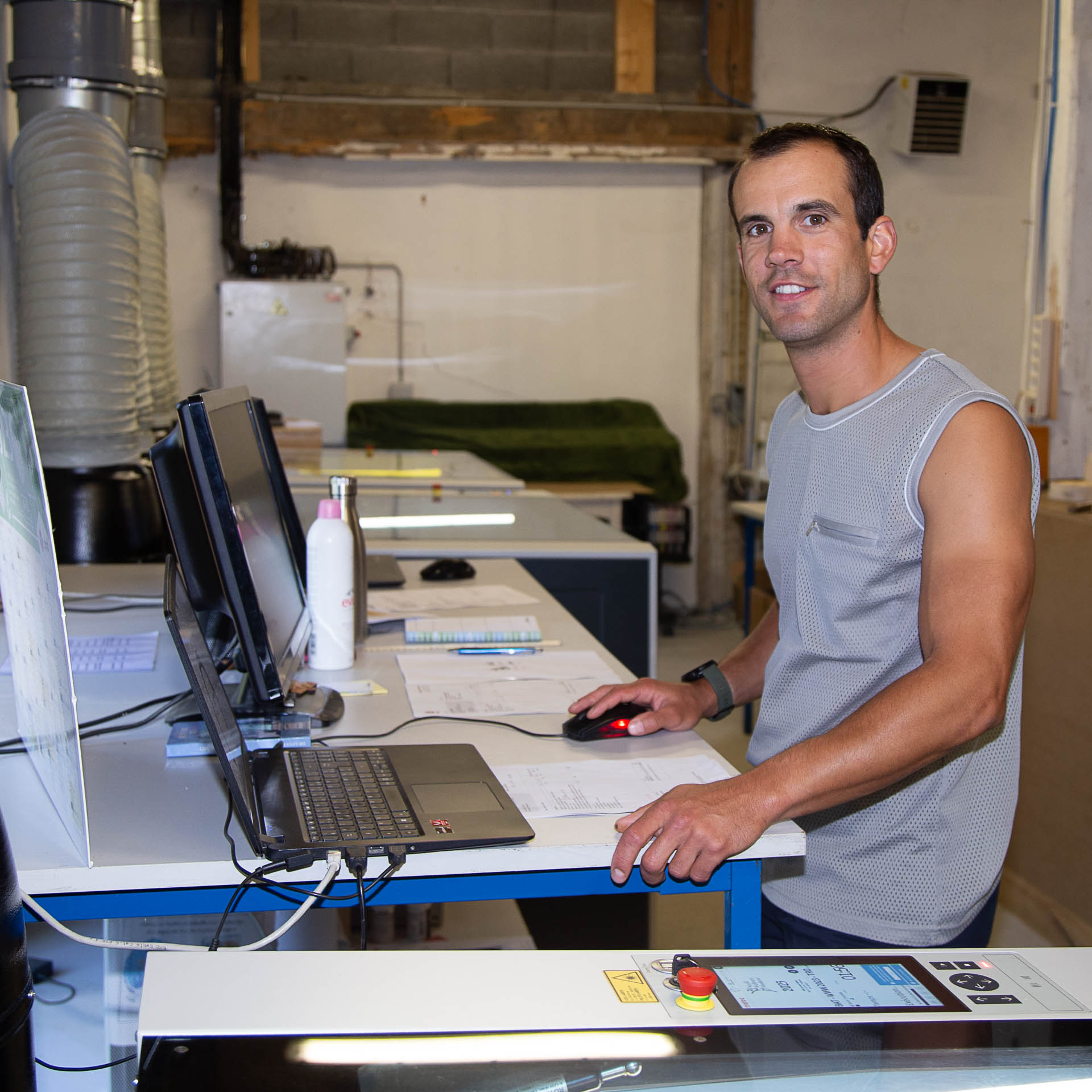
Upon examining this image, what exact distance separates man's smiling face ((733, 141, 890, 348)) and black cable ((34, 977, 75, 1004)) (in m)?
1.24

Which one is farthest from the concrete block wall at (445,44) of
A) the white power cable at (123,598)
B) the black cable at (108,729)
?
the black cable at (108,729)

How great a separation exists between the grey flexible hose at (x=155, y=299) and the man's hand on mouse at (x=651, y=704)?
269cm

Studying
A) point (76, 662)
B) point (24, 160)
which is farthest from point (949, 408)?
point (24, 160)

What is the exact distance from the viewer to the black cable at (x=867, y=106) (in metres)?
6.33

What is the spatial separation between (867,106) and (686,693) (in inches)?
227

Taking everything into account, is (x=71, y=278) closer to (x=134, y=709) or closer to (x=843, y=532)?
(x=134, y=709)

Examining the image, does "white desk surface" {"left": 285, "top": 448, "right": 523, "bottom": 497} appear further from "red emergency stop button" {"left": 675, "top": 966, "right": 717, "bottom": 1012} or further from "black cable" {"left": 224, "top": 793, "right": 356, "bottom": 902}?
"red emergency stop button" {"left": 675, "top": 966, "right": 717, "bottom": 1012}

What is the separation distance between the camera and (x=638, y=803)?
1.18 m

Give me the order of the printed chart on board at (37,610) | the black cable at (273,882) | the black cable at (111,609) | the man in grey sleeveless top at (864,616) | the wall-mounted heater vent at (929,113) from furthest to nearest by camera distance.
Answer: the wall-mounted heater vent at (929,113), the black cable at (111,609), the man in grey sleeveless top at (864,616), the black cable at (273,882), the printed chart on board at (37,610)

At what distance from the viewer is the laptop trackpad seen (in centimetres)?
114

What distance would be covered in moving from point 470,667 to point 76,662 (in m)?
0.60

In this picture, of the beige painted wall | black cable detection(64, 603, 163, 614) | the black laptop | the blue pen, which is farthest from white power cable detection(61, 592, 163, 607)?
the beige painted wall

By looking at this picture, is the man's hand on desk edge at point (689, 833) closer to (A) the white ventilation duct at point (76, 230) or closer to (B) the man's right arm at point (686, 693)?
(B) the man's right arm at point (686, 693)

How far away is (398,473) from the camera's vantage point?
411cm
